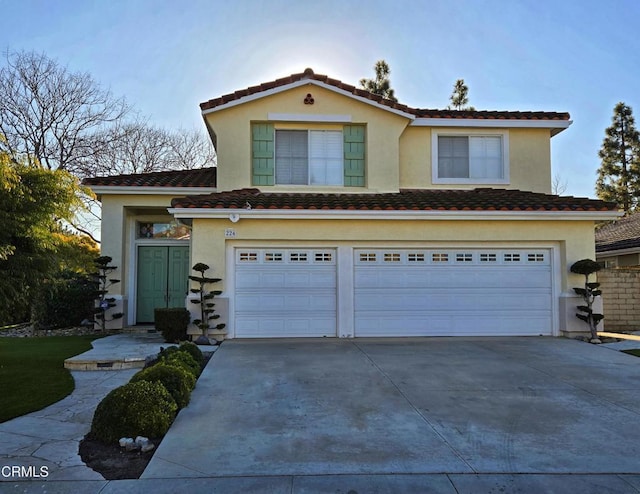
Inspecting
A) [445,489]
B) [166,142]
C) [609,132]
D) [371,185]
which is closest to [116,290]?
[371,185]

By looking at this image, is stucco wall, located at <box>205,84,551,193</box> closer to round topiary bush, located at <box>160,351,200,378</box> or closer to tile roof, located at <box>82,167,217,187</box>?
tile roof, located at <box>82,167,217,187</box>

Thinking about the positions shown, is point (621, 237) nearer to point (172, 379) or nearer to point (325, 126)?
point (325, 126)

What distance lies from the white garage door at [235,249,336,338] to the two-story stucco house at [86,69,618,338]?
0.08 ft

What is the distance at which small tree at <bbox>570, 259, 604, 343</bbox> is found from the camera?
10.8 meters

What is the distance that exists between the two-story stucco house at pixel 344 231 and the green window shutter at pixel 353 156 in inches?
1.2

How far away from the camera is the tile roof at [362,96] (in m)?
12.5

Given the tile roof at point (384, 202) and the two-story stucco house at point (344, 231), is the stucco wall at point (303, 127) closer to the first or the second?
the two-story stucco house at point (344, 231)

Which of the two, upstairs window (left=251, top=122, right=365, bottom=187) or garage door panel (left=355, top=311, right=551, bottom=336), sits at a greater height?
upstairs window (left=251, top=122, right=365, bottom=187)

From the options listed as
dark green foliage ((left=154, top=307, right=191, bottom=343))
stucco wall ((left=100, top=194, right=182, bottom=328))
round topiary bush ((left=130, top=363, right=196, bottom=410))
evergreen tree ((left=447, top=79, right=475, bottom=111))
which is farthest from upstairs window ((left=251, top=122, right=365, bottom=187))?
evergreen tree ((left=447, top=79, right=475, bottom=111))

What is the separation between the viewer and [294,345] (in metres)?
9.98

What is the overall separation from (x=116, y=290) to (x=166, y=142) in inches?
662

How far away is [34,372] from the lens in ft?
24.6

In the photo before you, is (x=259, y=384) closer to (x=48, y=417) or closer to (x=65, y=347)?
(x=48, y=417)

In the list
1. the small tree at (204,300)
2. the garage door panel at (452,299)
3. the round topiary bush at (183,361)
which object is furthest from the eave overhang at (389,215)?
the round topiary bush at (183,361)
